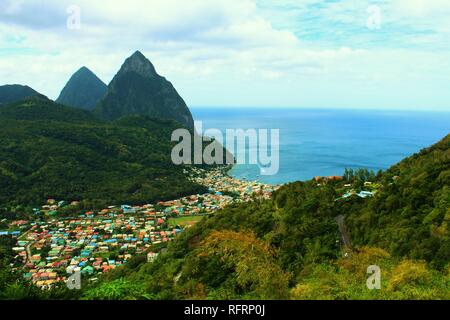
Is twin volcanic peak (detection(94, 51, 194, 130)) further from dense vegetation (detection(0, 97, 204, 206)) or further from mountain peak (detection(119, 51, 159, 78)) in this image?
dense vegetation (detection(0, 97, 204, 206))

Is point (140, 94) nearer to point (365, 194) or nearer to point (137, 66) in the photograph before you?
point (137, 66)

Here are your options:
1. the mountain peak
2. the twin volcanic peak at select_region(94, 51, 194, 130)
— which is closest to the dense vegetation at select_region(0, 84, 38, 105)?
the twin volcanic peak at select_region(94, 51, 194, 130)

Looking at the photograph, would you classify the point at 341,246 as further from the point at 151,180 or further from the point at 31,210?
the point at 151,180

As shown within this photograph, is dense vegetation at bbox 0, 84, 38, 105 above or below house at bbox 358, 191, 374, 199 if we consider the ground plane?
above

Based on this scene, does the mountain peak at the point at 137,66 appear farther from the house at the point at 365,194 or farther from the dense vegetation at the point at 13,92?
the house at the point at 365,194

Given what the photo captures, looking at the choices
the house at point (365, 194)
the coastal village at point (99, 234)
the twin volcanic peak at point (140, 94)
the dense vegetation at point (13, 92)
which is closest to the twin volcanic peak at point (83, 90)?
the dense vegetation at point (13, 92)

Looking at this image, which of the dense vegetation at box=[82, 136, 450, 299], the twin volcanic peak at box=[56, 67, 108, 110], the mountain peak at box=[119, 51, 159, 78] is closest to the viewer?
the dense vegetation at box=[82, 136, 450, 299]

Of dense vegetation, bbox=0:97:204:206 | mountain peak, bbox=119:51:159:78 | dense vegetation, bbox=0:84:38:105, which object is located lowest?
dense vegetation, bbox=0:97:204:206
